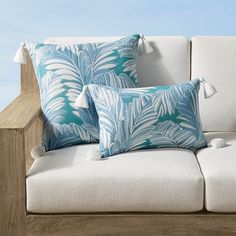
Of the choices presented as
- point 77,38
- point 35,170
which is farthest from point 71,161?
point 77,38

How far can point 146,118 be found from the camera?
2854mm

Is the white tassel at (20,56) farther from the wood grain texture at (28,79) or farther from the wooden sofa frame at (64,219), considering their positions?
the wooden sofa frame at (64,219)

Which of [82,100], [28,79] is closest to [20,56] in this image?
[28,79]

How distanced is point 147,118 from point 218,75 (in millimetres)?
552

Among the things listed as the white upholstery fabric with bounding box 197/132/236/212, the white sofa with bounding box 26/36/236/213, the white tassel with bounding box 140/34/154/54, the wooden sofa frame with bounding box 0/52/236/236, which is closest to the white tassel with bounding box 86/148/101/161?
the white sofa with bounding box 26/36/236/213

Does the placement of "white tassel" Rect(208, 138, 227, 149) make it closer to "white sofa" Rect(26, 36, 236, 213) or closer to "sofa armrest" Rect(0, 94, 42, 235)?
"white sofa" Rect(26, 36, 236, 213)

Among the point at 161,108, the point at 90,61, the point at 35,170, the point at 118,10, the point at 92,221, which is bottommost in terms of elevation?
the point at 92,221

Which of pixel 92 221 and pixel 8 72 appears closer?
pixel 92 221

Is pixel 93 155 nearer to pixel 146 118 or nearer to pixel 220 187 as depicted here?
pixel 146 118

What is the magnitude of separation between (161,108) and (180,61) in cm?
46

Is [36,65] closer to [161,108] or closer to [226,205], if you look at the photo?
[161,108]

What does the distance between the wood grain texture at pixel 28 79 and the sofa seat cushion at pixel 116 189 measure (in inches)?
33.2

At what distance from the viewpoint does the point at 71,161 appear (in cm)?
271

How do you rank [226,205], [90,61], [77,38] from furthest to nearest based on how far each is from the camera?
[77,38] < [90,61] < [226,205]
